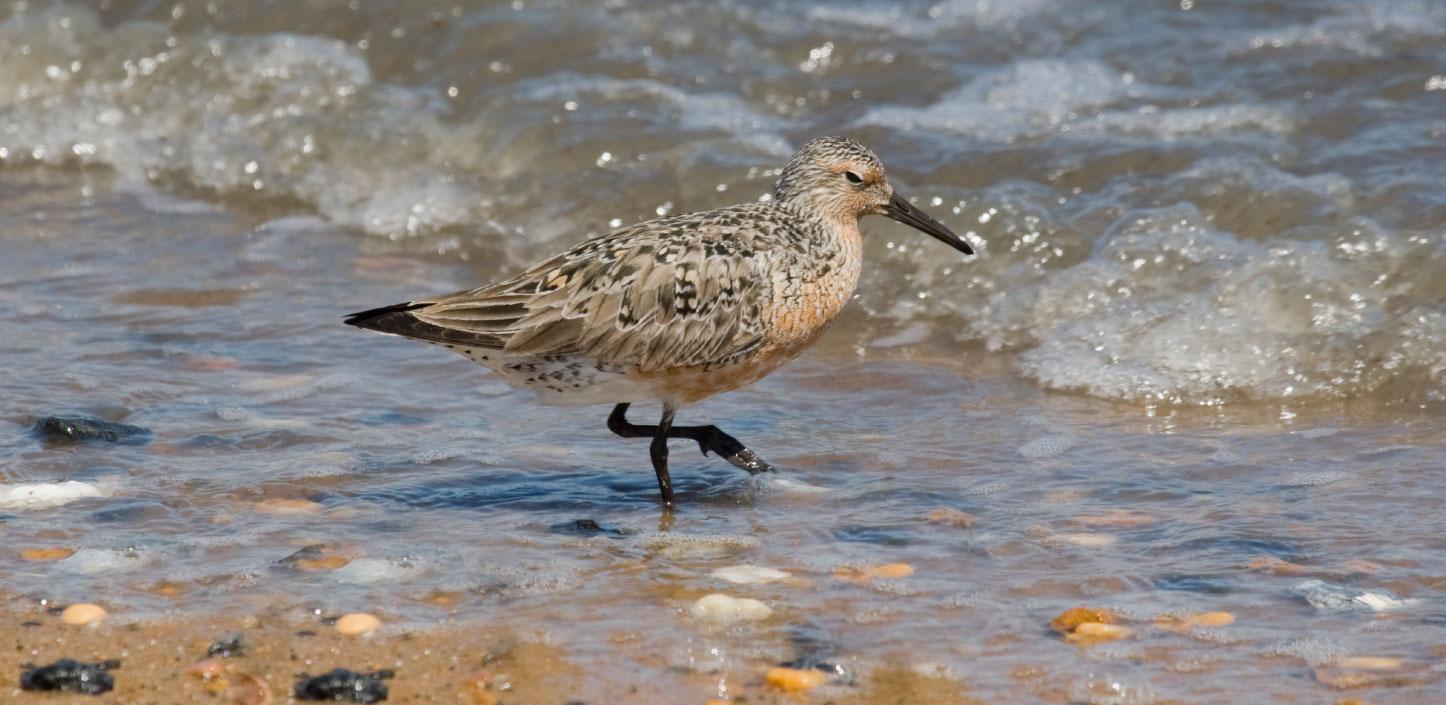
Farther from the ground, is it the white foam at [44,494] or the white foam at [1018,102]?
the white foam at [1018,102]

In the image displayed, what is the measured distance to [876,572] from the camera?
19.6 feet

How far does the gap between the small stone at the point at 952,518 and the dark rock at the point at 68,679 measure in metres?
2.92

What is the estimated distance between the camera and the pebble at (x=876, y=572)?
5.93 metres

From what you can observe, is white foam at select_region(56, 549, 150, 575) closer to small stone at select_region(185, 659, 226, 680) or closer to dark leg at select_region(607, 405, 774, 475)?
small stone at select_region(185, 659, 226, 680)

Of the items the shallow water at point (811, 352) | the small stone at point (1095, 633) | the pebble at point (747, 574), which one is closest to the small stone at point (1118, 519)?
the shallow water at point (811, 352)

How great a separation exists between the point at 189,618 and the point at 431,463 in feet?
6.31

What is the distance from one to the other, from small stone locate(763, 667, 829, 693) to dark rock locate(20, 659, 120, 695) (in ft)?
6.01

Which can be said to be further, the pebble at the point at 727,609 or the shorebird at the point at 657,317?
the shorebird at the point at 657,317

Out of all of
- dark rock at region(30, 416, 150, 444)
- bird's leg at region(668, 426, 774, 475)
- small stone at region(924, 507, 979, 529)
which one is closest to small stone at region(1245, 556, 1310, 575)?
small stone at region(924, 507, 979, 529)

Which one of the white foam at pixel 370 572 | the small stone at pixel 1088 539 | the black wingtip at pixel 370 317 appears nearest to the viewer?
the white foam at pixel 370 572

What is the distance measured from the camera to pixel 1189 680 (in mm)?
5043

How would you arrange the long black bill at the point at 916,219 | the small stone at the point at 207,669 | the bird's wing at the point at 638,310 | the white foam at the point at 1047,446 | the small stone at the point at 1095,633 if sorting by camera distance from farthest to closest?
the long black bill at the point at 916,219, the white foam at the point at 1047,446, the bird's wing at the point at 638,310, the small stone at the point at 1095,633, the small stone at the point at 207,669

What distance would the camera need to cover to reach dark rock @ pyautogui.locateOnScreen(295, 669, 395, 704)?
495cm

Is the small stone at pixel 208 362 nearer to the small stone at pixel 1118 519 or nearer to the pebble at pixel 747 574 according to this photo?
the pebble at pixel 747 574
